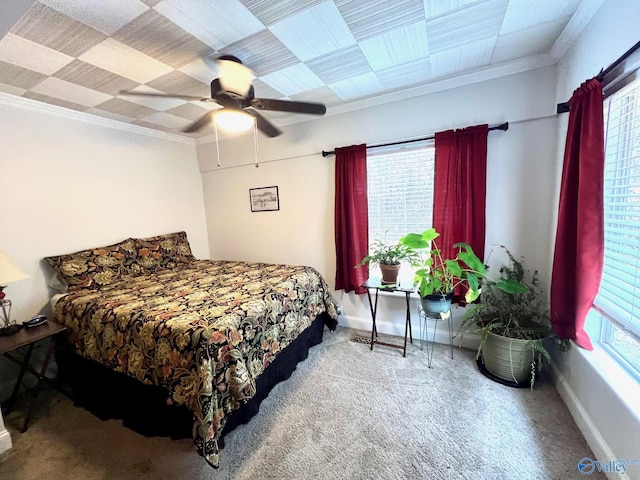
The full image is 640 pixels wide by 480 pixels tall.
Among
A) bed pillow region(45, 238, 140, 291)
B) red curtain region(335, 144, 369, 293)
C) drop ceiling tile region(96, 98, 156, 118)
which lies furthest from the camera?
red curtain region(335, 144, 369, 293)

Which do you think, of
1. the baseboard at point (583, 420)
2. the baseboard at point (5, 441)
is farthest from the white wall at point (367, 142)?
the baseboard at point (5, 441)

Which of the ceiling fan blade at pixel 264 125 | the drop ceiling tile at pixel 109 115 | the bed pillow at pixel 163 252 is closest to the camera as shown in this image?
the ceiling fan blade at pixel 264 125

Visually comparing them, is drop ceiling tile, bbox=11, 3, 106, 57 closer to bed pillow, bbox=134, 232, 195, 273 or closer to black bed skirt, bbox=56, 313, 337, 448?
bed pillow, bbox=134, 232, 195, 273

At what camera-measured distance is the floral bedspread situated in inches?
55.3

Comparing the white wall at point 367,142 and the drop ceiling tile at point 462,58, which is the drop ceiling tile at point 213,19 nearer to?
the drop ceiling tile at point 462,58

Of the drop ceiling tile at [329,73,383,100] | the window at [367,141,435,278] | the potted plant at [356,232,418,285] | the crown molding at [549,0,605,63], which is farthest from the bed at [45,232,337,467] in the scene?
the crown molding at [549,0,605,63]

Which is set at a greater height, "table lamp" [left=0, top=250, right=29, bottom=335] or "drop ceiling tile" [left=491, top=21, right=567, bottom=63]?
"drop ceiling tile" [left=491, top=21, right=567, bottom=63]

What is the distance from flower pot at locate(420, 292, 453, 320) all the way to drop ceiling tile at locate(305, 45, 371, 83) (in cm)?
187

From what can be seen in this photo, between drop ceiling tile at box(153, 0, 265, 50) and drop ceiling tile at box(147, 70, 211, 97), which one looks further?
drop ceiling tile at box(147, 70, 211, 97)

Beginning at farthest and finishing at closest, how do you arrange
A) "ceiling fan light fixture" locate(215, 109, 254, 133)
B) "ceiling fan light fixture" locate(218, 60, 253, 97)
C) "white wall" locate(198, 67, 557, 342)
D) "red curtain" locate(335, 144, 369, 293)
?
"red curtain" locate(335, 144, 369, 293) < "white wall" locate(198, 67, 557, 342) < "ceiling fan light fixture" locate(215, 109, 254, 133) < "ceiling fan light fixture" locate(218, 60, 253, 97)

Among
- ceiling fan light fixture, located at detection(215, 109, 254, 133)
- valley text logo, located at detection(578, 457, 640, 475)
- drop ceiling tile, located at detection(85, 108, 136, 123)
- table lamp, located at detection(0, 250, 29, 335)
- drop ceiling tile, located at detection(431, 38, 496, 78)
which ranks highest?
drop ceiling tile, located at detection(431, 38, 496, 78)

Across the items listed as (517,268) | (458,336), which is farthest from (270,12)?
(458,336)

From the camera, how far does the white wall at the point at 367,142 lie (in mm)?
2092

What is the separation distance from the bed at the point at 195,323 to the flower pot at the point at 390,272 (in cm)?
65
